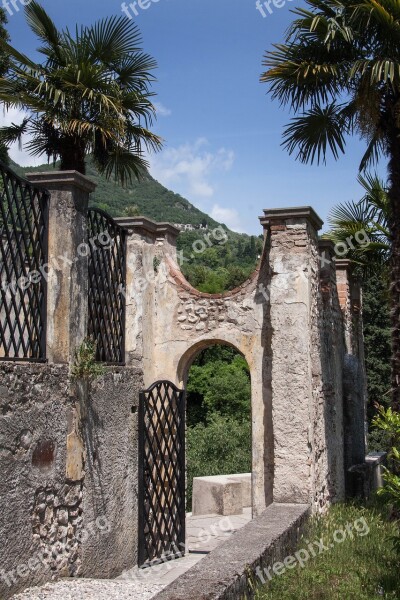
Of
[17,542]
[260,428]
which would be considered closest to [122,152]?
[260,428]

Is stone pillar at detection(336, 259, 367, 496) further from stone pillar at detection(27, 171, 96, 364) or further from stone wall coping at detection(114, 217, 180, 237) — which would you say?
stone pillar at detection(27, 171, 96, 364)

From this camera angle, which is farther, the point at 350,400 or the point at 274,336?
the point at 350,400

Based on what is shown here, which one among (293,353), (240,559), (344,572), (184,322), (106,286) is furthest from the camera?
(184,322)

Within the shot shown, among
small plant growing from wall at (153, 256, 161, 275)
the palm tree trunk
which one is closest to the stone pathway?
the palm tree trunk

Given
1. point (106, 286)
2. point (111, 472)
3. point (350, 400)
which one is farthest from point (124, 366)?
point (350, 400)

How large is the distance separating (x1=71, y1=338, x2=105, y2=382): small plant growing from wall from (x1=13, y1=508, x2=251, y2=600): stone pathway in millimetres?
1759

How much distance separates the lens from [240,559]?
207 inches

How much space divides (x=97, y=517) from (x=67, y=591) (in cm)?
121

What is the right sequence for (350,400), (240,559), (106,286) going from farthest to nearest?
(350,400), (106,286), (240,559)

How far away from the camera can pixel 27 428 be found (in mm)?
5836

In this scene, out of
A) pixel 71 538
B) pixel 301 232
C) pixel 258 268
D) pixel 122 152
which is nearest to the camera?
pixel 71 538

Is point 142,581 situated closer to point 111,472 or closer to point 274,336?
point 111,472

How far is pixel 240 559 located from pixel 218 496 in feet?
24.3

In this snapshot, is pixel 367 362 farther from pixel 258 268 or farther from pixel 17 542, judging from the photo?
pixel 17 542
